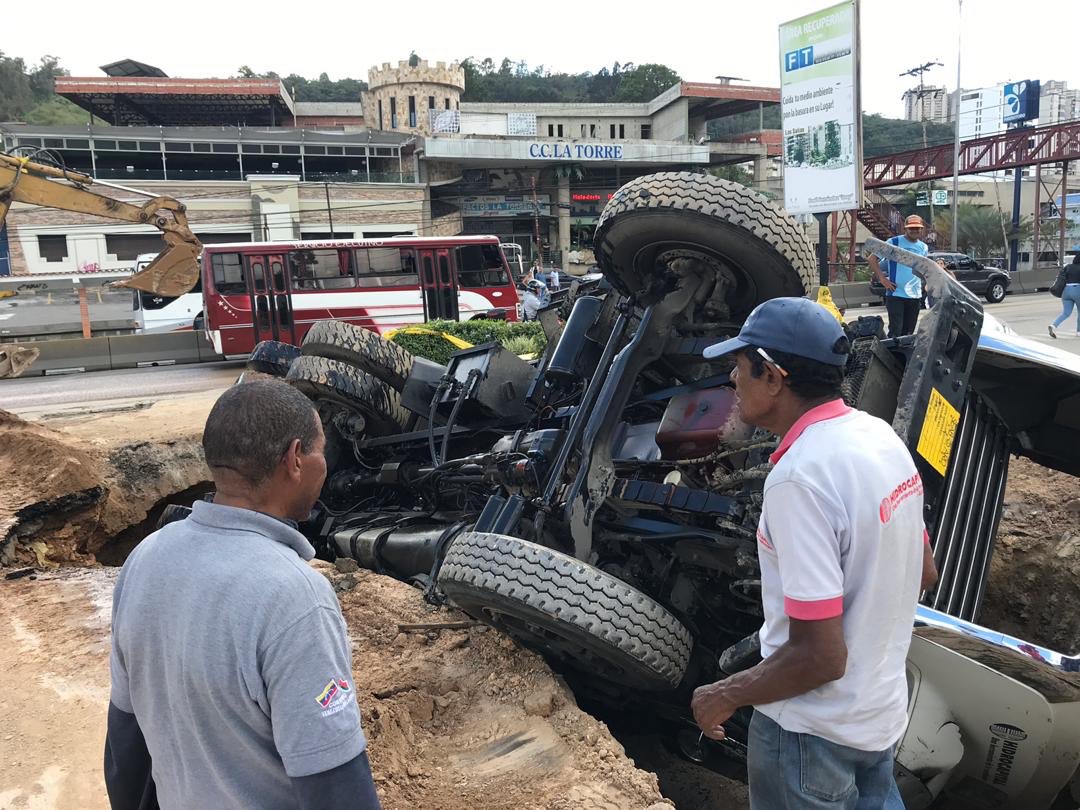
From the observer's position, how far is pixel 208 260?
661 inches

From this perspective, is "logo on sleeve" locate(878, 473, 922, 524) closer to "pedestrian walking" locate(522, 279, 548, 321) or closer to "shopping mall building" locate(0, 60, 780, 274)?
"pedestrian walking" locate(522, 279, 548, 321)

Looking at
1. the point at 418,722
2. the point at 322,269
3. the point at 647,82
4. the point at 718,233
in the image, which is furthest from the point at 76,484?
the point at 647,82

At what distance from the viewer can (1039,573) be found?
456 centimetres

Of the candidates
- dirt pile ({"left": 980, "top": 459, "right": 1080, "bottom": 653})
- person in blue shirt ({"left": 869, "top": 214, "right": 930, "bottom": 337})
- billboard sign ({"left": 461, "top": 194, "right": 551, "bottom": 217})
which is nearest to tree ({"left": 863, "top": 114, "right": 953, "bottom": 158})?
billboard sign ({"left": 461, "top": 194, "right": 551, "bottom": 217})

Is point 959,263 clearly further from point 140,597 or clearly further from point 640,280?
point 140,597

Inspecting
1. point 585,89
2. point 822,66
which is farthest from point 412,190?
point 585,89

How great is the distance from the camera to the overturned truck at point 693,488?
8.44 ft

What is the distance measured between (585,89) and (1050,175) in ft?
174

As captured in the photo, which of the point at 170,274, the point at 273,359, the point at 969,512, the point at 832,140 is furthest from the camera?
the point at 170,274

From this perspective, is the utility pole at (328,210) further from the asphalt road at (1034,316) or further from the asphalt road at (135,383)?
the asphalt road at (1034,316)

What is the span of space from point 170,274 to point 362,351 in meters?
7.76

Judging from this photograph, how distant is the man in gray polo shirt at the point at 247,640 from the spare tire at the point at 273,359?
4.60 metres

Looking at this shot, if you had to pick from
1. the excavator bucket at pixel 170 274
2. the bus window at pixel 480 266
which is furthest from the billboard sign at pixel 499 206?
the excavator bucket at pixel 170 274

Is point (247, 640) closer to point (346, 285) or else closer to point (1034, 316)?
point (346, 285)
